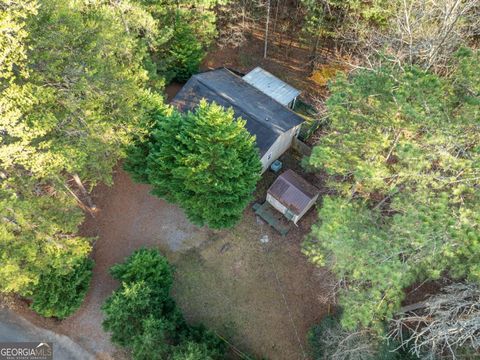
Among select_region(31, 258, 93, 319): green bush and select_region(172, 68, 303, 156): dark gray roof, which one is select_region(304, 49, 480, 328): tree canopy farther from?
select_region(31, 258, 93, 319): green bush

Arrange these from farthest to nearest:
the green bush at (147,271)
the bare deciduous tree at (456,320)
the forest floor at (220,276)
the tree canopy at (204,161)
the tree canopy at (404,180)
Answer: the forest floor at (220,276)
the green bush at (147,271)
the tree canopy at (204,161)
the tree canopy at (404,180)
the bare deciduous tree at (456,320)

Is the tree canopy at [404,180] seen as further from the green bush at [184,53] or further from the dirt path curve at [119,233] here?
the green bush at [184,53]

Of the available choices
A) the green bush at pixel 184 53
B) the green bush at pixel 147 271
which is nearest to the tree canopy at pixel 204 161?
the green bush at pixel 147 271

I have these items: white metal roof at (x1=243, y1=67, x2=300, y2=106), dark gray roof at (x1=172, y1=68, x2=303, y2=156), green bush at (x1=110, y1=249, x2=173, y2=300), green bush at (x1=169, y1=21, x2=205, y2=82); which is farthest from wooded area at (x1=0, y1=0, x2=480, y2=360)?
white metal roof at (x1=243, y1=67, x2=300, y2=106)

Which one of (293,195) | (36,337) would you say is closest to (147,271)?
(36,337)

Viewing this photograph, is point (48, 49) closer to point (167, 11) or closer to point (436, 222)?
point (167, 11)

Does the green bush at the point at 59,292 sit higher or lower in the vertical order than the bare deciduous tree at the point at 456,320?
lower
